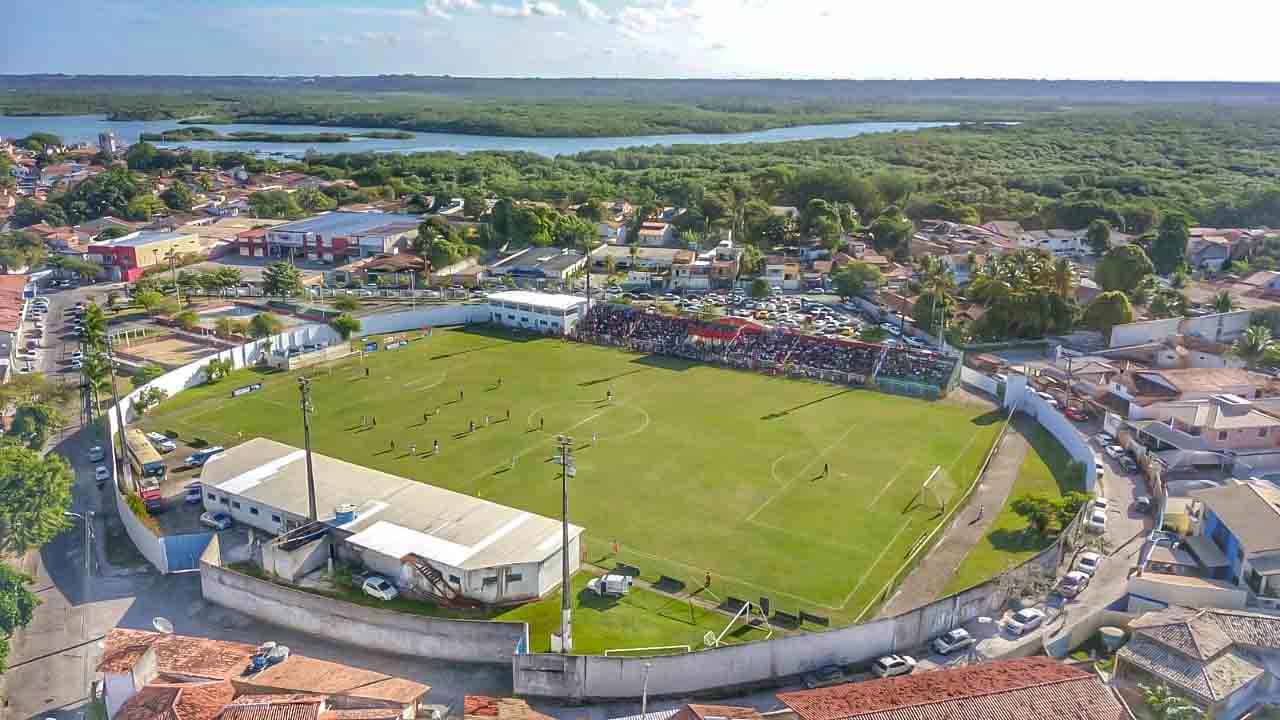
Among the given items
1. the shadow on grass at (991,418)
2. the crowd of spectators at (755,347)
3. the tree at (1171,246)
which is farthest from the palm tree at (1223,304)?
the shadow on grass at (991,418)

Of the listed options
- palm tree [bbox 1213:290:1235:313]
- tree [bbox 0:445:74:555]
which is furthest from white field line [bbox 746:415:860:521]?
palm tree [bbox 1213:290:1235:313]

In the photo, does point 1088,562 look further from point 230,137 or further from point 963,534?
point 230,137

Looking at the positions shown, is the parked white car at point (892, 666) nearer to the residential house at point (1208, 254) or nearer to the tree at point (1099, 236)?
the residential house at point (1208, 254)

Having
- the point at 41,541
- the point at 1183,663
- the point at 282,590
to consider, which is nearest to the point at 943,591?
the point at 1183,663

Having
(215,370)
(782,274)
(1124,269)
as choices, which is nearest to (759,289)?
(782,274)

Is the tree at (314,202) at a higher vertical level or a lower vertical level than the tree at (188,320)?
higher

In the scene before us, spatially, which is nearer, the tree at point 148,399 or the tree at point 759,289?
the tree at point 148,399
